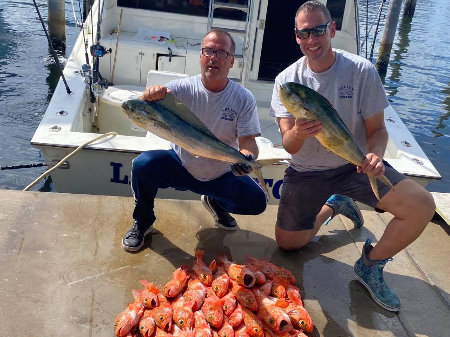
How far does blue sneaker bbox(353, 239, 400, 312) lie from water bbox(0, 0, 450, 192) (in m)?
5.91

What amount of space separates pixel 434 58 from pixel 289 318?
19.3 metres

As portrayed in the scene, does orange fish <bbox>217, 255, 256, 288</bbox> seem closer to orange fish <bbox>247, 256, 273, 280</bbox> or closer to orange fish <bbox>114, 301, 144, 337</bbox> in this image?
orange fish <bbox>247, 256, 273, 280</bbox>

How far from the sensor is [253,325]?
110 inches

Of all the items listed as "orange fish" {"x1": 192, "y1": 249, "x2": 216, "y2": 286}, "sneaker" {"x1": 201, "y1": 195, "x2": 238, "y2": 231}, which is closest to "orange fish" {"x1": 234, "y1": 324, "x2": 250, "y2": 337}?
"orange fish" {"x1": 192, "y1": 249, "x2": 216, "y2": 286}

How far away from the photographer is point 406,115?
504 inches

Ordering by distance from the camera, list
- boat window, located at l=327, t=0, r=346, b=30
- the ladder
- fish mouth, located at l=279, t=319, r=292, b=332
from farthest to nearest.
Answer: boat window, located at l=327, t=0, r=346, b=30
the ladder
fish mouth, located at l=279, t=319, r=292, b=332

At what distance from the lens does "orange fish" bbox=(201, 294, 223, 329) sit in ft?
9.32

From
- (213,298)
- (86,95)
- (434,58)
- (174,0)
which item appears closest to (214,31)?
(213,298)

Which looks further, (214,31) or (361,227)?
(361,227)

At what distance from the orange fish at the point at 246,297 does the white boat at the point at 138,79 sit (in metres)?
2.28

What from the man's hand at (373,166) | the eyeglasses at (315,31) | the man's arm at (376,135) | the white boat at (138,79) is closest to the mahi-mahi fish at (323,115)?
the man's hand at (373,166)

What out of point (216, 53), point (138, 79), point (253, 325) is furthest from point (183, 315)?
point (138, 79)

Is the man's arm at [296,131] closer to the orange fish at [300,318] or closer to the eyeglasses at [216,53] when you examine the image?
the eyeglasses at [216,53]

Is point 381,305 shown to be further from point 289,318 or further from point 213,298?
point 213,298
